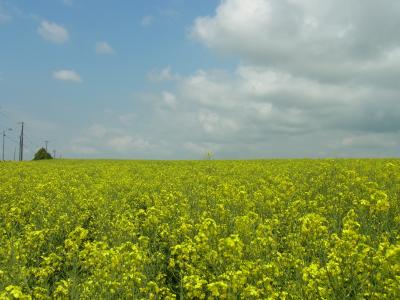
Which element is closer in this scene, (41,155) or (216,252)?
(216,252)

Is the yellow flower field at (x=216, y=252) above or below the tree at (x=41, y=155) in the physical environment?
below

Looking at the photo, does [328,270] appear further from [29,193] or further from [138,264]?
[29,193]

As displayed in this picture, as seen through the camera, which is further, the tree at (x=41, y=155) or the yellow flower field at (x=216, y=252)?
the tree at (x=41, y=155)

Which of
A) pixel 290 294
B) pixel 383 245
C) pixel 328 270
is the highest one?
pixel 383 245

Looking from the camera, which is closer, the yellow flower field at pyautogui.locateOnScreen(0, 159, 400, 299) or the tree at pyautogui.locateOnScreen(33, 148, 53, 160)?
the yellow flower field at pyautogui.locateOnScreen(0, 159, 400, 299)

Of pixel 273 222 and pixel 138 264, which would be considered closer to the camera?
pixel 138 264

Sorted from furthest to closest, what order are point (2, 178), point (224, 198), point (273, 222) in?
point (2, 178) → point (224, 198) → point (273, 222)

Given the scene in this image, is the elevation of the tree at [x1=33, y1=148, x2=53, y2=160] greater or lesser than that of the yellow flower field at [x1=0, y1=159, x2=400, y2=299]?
greater

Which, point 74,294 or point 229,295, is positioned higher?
point 229,295

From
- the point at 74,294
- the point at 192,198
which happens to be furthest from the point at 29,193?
the point at 74,294

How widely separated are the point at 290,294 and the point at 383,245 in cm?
161

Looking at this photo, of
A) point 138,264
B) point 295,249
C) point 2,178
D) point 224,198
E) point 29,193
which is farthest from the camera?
point 2,178

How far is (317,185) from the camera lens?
17.3m

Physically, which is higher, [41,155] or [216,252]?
[41,155]
